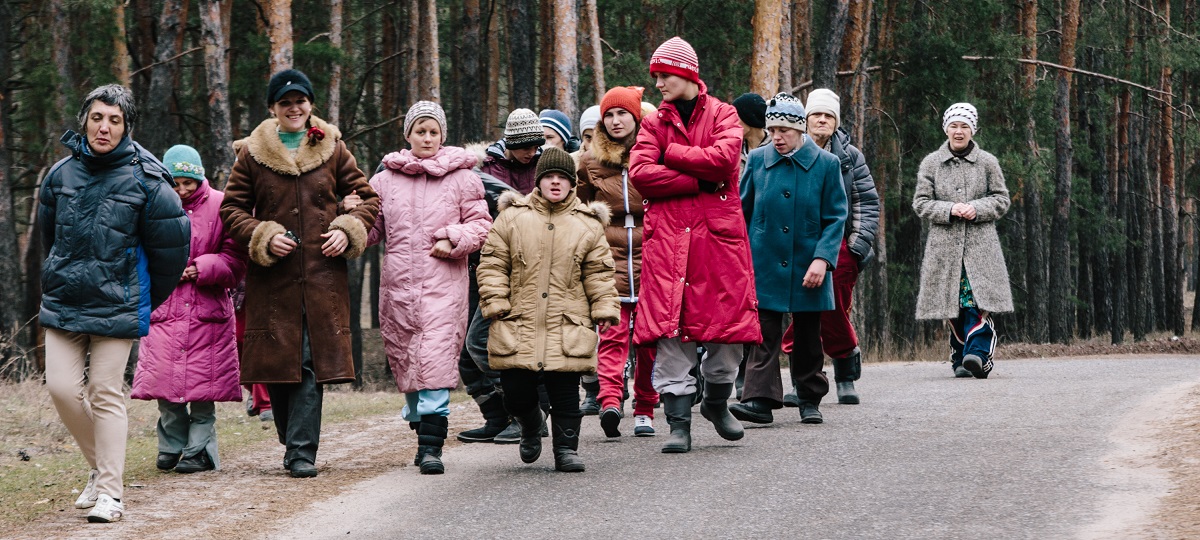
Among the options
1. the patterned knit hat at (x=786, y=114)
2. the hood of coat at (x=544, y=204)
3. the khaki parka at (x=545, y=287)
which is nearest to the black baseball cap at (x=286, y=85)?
the hood of coat at (x=544, y=204)

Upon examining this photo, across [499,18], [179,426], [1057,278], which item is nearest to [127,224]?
[179,426]

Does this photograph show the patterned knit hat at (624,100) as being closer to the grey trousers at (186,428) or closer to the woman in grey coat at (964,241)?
the grey trousers at (186,428)

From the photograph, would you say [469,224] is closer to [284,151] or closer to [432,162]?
[432,162]

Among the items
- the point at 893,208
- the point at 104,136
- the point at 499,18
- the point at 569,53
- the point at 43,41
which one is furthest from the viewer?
the point at 499,18

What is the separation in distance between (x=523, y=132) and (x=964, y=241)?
4.66 meters

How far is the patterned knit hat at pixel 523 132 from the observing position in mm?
8719

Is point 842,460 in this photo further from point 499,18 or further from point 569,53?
point 499,18

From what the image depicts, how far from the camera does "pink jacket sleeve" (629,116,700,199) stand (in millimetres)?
7430

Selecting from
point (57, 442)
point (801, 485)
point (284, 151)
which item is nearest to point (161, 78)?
point (57, 442)

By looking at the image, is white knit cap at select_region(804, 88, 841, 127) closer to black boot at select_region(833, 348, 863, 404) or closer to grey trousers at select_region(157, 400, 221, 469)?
black boot at select_region(833, 348, 863, 404)

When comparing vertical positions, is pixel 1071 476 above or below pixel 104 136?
below

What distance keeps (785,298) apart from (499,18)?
30.2 m

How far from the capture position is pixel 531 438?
733 cm

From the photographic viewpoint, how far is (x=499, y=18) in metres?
37.6
